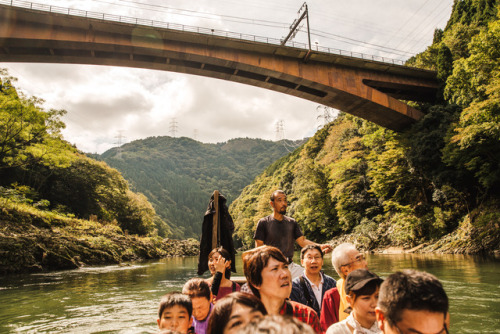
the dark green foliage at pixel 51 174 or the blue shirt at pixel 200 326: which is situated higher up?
the dark green foliage at pixel 51 174

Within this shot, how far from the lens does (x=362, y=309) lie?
1.97 metres

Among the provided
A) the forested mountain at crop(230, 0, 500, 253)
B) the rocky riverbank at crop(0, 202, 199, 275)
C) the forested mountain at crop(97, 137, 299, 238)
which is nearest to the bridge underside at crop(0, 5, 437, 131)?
the forested mountain at crop(230, 0, 500, 253)

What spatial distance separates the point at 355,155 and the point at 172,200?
12139cm

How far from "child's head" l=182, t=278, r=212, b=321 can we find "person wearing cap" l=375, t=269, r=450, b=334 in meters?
2.03

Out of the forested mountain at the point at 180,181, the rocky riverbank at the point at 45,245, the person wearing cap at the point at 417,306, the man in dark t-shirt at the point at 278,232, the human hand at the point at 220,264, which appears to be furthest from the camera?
the forested mountain at the point at 180,181

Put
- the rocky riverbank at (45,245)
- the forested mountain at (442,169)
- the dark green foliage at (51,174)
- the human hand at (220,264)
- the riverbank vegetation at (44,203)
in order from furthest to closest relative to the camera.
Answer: the dark green foliage at (51,174)
the forested mountain at (442,169)
the riverbank vegetation at (44,203)
the rocky riverbank at (45,245)
the human hand at (220,264)

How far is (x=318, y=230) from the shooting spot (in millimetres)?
36562

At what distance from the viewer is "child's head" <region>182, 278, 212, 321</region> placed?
2904mm

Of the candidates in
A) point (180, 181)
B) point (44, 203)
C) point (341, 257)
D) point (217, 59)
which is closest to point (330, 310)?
point (341, 257)

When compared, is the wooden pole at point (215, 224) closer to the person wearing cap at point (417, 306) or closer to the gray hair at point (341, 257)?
the gray hair at point (341, 257)

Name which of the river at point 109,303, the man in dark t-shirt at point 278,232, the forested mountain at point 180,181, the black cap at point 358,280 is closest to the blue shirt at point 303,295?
the black cap at point 358,280

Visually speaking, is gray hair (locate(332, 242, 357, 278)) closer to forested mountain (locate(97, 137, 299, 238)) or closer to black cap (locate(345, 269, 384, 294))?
black cap (locate(345, 269, 384, 294))

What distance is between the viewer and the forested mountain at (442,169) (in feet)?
44.8

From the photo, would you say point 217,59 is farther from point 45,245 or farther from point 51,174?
point 51,174
